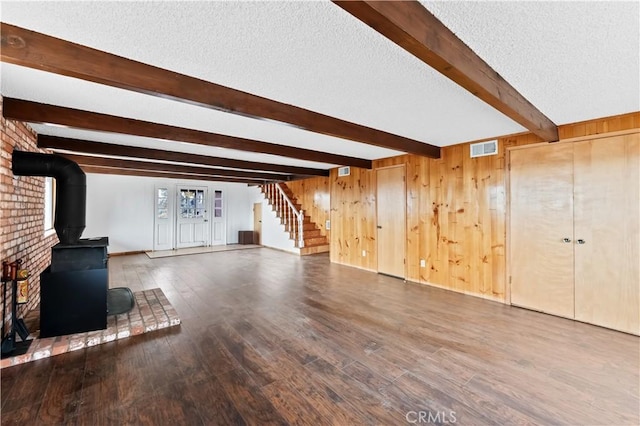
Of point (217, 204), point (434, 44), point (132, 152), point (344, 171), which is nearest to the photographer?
point (434, 44)

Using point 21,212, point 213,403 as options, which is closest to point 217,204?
point 21,212

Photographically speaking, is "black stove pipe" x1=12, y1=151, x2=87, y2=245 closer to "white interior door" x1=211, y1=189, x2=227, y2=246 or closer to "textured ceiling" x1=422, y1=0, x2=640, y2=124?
"textured ceiling" x1=422, y1=0, x2=640, y2=124

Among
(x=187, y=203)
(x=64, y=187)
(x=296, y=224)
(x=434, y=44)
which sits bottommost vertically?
(x=296, y=224)

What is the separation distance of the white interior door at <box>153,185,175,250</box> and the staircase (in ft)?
10.1

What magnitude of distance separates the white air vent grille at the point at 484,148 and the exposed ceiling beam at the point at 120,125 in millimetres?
2711

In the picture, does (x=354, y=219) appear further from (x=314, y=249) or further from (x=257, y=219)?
(x=257, y=219)

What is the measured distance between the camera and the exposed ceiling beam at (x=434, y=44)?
3.84 ft

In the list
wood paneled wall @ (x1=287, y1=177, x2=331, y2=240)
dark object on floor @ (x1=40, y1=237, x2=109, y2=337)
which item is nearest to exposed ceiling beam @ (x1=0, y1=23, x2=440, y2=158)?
dark object on floor @ (x1=40, y1=237, x2=109, y2=337)

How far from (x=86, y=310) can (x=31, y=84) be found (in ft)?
6.84

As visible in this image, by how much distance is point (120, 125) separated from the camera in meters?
2.93

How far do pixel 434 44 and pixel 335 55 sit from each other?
63 centimetres

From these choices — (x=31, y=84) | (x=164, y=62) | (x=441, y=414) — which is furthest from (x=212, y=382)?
(x=31, y=84)

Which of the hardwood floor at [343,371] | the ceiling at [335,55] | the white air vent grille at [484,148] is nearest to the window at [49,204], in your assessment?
the ceiling at [335,55]

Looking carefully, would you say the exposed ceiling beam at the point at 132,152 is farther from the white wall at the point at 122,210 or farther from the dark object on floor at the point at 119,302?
→ the white wall at the point at 122,210
